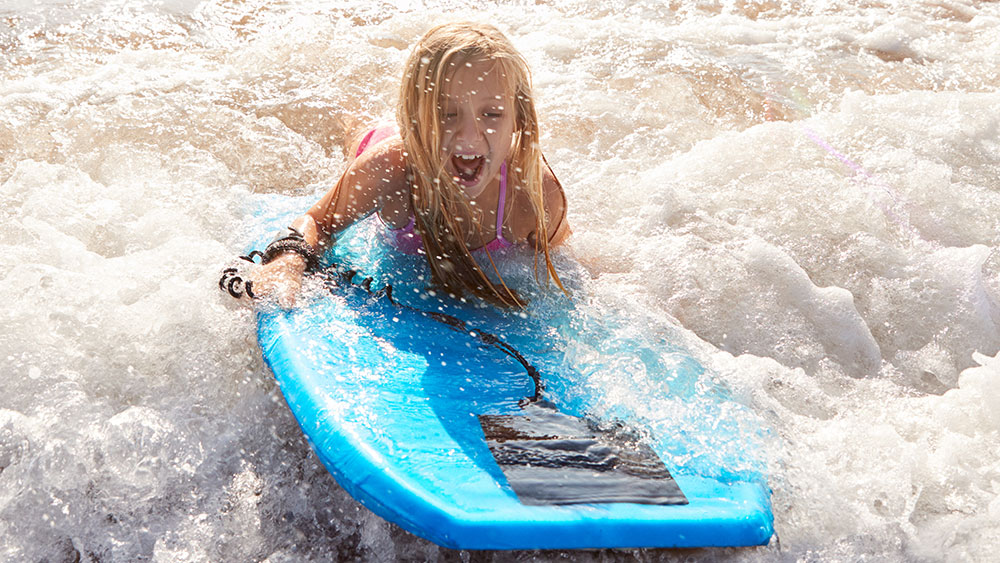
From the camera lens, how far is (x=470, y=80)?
2004mm

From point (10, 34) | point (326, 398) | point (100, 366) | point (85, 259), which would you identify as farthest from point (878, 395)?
point (10, 34)

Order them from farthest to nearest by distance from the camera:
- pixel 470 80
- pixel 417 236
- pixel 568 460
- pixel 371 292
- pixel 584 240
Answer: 1. pixel 584 240
2. pixel 417 236
3. pixel 371 292
4. pixel 470 80
5. pixel 568 460

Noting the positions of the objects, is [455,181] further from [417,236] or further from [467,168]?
[417,236]

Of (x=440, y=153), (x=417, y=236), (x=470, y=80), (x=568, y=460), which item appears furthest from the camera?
(x=417, y=236)

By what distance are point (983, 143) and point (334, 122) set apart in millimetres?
2965

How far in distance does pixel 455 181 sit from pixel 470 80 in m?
0.29

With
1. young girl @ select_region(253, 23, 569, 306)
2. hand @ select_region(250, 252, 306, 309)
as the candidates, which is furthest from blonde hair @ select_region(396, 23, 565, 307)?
A: hand @ select_region(250, 252, 306, 309)

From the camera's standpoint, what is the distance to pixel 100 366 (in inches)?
87.6

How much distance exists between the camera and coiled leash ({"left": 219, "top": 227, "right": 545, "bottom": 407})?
2238 millimetres

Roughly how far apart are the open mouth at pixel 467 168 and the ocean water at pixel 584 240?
627mm

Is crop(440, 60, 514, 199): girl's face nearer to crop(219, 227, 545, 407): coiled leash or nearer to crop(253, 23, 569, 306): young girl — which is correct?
crop(253, 23, 569, 306): young girl

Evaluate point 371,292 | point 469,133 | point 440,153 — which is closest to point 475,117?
point 469,133

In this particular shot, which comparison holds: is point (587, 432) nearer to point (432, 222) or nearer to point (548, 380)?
point (548, 380)

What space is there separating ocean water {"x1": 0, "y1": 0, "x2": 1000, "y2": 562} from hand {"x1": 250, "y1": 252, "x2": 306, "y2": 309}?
0.12 m
